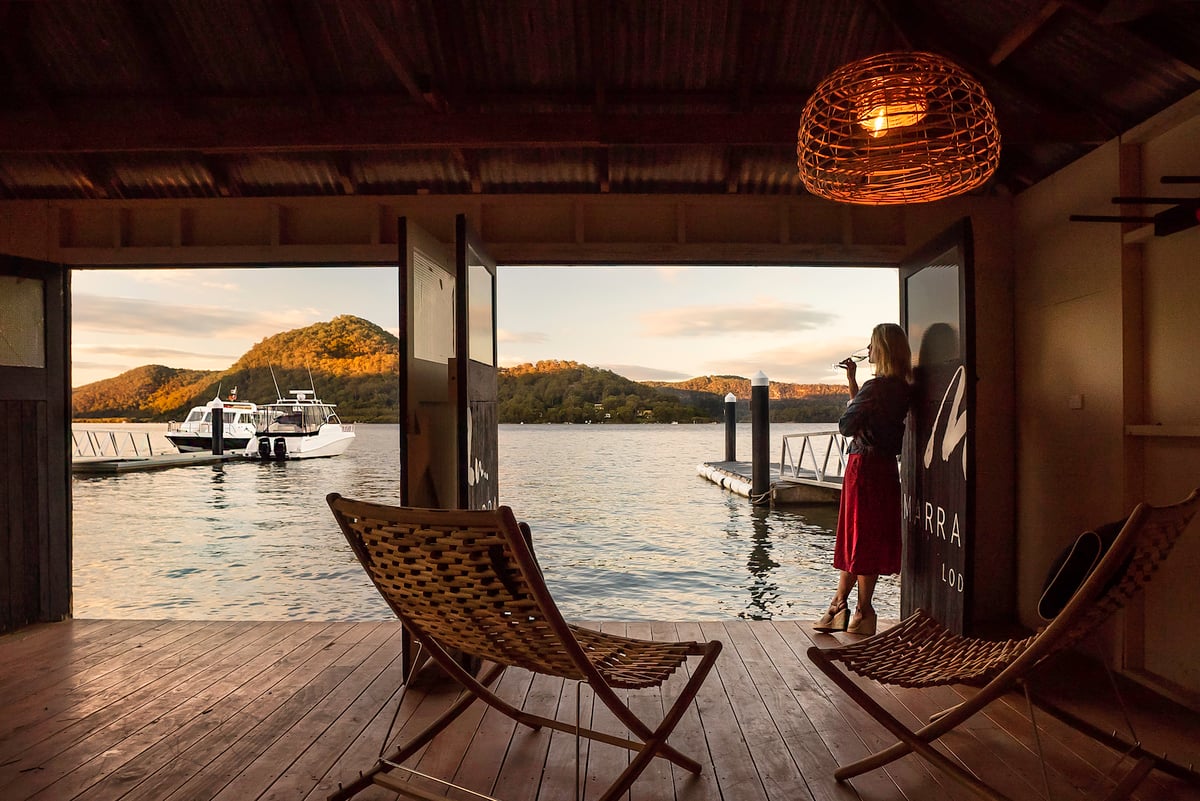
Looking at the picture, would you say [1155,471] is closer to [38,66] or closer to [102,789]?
[102,789]

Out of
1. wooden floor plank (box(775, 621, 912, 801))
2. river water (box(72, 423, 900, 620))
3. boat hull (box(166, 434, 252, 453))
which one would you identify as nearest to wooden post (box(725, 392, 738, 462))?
river water (box(72, 423, 900, 620))

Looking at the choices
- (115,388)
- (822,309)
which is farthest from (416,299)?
(115,388)

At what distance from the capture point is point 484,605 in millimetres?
1702

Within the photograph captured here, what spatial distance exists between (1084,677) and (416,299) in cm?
325

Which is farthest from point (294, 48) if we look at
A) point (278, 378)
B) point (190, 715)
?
point (278, 378)

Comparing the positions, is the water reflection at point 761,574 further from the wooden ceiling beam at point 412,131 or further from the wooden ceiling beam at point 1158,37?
the wooden ceiling beam at point 1158,37

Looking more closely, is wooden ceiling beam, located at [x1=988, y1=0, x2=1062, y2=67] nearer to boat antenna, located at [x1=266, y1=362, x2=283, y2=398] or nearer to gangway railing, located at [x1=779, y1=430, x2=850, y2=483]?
gangway railing, located at [x1=779, y1=430, x2=850, y2=483]

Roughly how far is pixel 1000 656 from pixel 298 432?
34.3m

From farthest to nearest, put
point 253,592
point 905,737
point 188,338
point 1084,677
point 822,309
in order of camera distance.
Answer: point 188,338, point 822,309, point 253,592, point 1084,677, point 905,737

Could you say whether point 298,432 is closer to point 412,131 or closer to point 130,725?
point 412,131

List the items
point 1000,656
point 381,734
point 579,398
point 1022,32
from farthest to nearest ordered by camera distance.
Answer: point 579,398 < point 1022,32 < point 381,734 < point 1000,656

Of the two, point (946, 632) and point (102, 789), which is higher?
point (946, 632)

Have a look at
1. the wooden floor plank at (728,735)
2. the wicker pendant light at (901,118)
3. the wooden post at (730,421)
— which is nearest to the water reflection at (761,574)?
the wooden floor plank at (728,735)

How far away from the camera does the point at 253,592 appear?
7.16 metres
